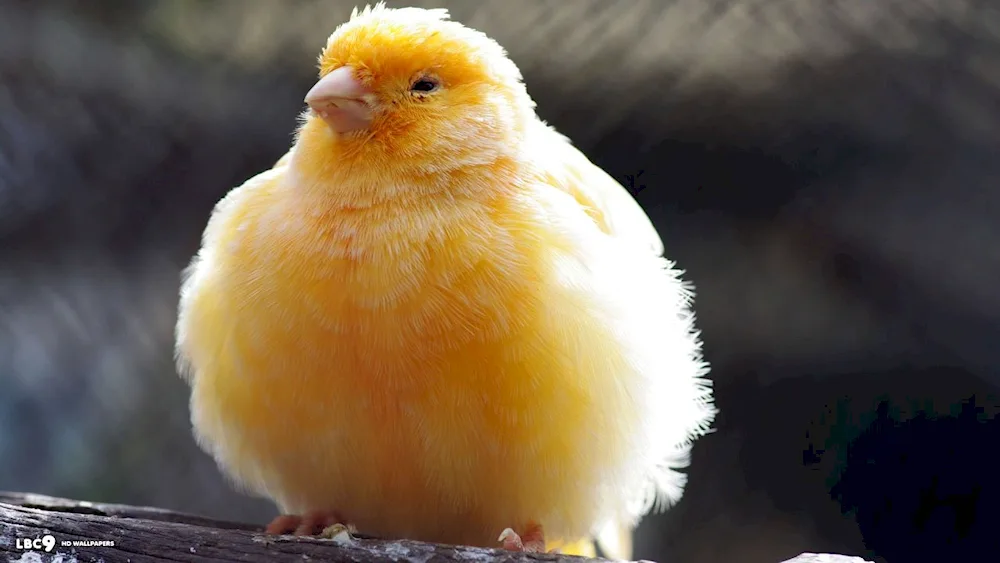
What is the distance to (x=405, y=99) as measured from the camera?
5.75 feet

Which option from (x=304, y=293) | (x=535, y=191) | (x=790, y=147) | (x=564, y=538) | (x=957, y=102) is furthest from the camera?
(x=790, y=147)

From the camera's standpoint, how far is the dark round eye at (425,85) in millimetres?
1771

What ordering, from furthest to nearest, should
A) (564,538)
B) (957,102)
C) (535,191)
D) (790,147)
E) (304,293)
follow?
(790,147)
(957,102)
(564,538)
(535,191)
(304,293)

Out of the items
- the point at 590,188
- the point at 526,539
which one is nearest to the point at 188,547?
the point at 526,539

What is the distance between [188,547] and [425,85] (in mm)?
938

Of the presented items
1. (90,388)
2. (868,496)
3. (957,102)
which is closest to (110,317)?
(90,388)

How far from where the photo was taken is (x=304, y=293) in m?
1.65

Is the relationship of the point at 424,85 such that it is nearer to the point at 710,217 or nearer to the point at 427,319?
the point at 427,319

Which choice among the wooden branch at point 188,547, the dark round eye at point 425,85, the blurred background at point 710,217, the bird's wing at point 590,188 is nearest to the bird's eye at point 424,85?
the dark round eye at point 425,85

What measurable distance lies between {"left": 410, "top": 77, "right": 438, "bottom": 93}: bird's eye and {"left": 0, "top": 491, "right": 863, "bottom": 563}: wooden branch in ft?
2.79

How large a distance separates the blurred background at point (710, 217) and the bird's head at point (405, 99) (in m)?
1.01

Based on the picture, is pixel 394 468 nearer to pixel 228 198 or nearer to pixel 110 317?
pixel 228 198

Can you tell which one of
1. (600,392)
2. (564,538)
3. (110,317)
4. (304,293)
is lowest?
(564,538)

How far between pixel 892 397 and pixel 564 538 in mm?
1330
